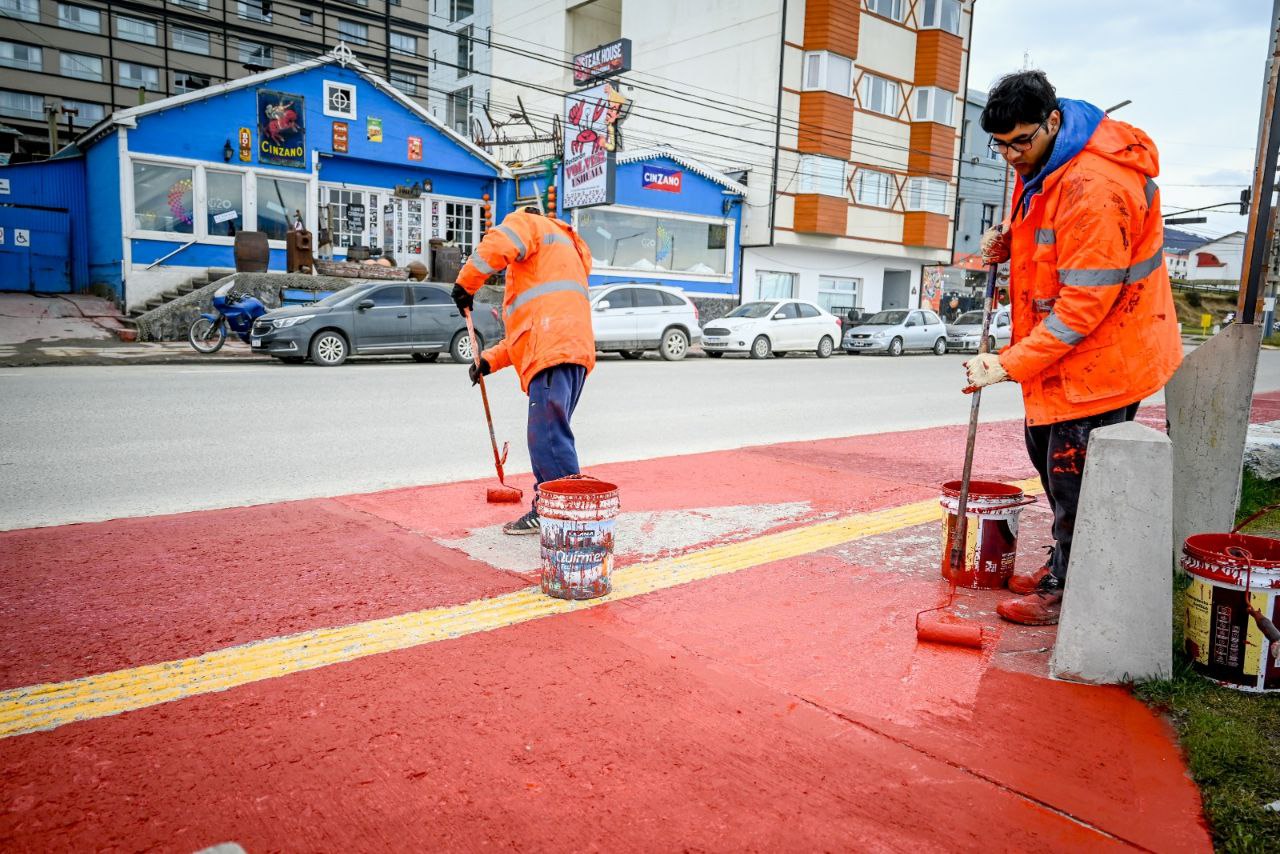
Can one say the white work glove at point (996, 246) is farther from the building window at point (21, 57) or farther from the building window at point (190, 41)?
the building window at point (21, 57)

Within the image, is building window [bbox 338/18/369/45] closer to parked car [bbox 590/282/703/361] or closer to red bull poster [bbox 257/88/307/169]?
red bull poster [bbox 257/88/307/169]

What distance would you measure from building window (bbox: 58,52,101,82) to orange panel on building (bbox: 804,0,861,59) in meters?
43.4

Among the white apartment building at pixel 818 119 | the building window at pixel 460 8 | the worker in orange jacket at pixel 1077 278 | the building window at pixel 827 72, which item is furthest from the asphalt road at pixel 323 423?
the building window at pixel 460 8

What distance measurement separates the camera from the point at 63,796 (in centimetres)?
231

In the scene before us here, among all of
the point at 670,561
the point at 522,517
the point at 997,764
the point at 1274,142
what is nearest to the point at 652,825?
the point at 997,764

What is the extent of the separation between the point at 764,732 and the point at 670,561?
1786 millimetres

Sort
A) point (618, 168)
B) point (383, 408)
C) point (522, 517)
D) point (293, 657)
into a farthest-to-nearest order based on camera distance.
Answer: point (618, 168), point (383, 408), point (522, 517), point (293, 657)

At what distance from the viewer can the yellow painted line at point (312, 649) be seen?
282 cm

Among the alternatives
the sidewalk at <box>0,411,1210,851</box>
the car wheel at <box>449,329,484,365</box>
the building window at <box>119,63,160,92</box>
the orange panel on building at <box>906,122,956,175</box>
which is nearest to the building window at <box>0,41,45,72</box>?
the building window at <box>119,63,160,92</box>

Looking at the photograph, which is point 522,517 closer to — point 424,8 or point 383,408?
point 383,408

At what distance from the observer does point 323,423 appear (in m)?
8.97

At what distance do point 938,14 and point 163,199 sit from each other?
28184mm

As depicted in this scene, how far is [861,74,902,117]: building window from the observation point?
1310 inches

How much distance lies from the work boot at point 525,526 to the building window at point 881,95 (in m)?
32.0
